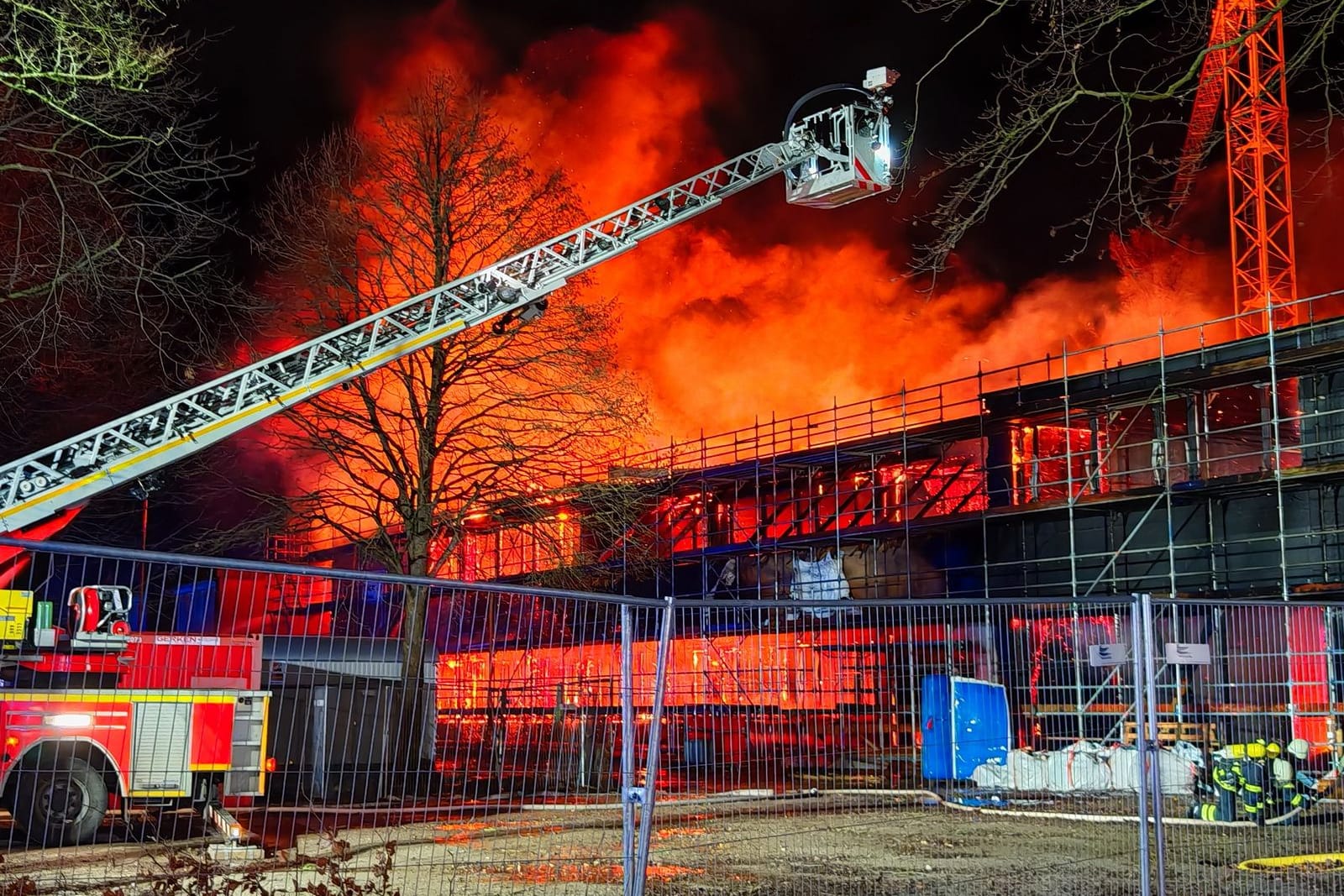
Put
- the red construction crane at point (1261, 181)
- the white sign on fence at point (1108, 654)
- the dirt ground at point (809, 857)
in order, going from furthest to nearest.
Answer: the red construction crane at point (1261, 181) < the dirt ground at point (809, 857) < the white sign on fence at point (1108, 654)

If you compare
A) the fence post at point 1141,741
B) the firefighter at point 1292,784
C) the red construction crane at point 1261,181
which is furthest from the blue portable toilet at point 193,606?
the red construction crane at point 1261,181

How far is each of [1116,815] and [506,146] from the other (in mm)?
17306

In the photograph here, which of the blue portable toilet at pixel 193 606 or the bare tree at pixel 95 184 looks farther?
the bare tree at pixel 95 184

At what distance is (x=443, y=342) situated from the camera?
74.0 ft

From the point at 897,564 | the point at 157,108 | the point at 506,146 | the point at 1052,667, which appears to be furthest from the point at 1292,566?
the point at 157,108

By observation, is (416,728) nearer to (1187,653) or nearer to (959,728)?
(959,728)

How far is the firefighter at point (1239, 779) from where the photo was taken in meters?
11.8

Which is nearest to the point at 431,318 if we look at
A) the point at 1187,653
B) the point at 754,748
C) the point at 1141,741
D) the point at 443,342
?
the point at 443,342

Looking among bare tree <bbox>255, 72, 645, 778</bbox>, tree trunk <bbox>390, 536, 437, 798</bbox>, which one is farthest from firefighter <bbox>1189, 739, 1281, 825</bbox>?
bare tree <bbox>255, 72, 645, 778</bbox>

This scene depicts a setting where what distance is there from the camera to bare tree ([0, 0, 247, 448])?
424 inches

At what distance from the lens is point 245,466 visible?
24.8m

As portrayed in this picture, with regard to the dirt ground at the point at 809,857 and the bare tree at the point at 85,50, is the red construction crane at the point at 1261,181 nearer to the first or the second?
the dirt ground at the point at 809,857

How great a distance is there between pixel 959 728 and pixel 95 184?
885cm

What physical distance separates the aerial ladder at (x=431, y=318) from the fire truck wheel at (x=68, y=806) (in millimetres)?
3914
